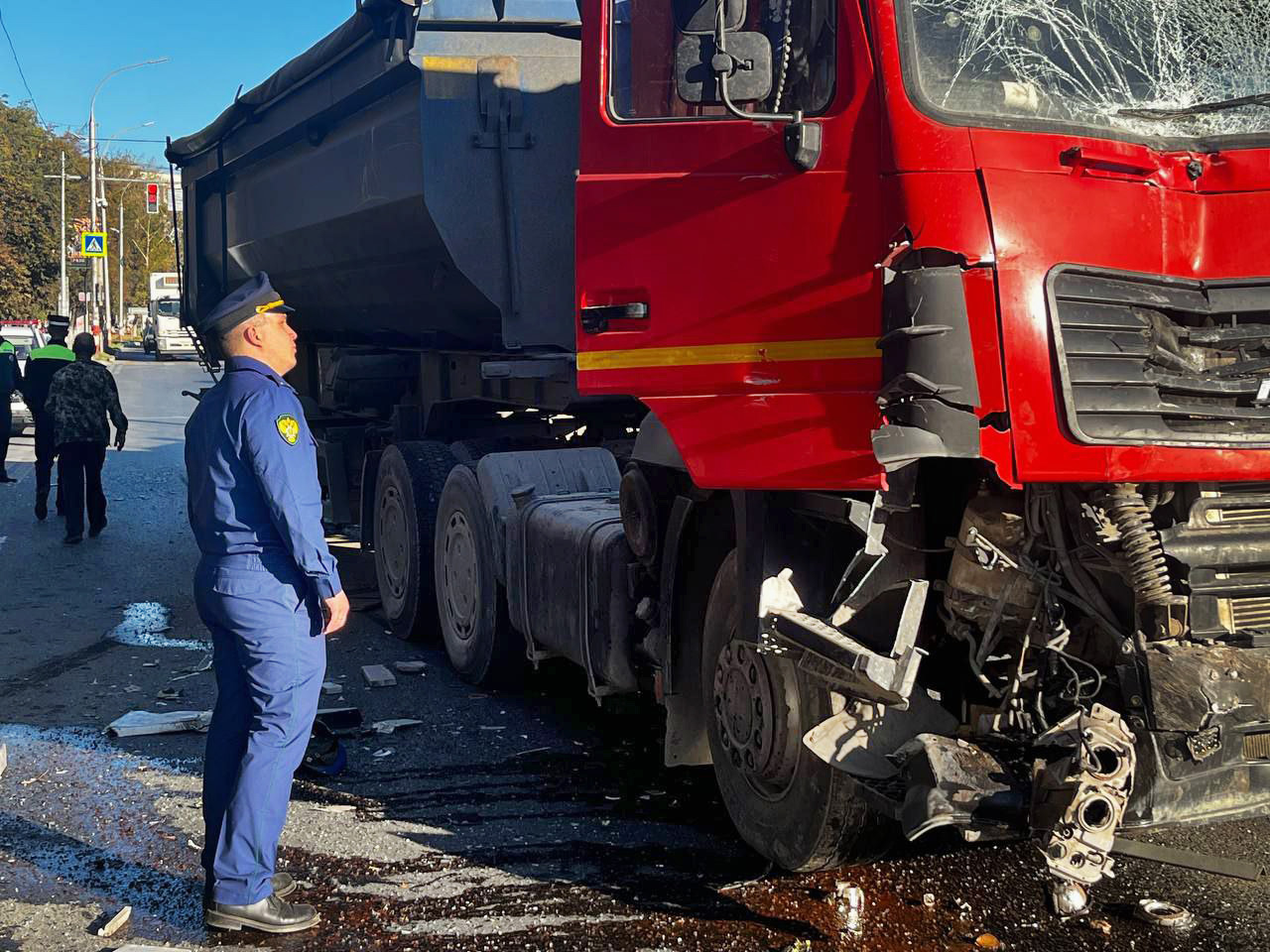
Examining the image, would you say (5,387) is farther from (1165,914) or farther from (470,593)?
(1165,914)

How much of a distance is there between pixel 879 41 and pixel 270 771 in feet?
8.91

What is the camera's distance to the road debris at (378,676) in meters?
7.52

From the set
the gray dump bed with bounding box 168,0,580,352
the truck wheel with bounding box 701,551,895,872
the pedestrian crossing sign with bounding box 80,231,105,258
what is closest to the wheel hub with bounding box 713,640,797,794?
the truck wheel with bounding box 701,551,895,872

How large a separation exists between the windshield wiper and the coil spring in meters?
1.08

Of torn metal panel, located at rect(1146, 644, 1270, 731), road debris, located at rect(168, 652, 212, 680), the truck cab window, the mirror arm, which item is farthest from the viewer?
road debris, located at rect(168, 652, 212, 680)

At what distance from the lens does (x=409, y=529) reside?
27.5 feet

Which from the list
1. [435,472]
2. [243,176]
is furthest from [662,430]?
[243,176]

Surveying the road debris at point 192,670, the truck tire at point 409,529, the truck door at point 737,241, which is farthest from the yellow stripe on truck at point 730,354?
the road debris at point 192,670

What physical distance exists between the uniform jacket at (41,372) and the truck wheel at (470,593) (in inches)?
363

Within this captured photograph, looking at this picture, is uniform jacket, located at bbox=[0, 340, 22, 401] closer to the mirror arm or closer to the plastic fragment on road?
the plastic fragment on road

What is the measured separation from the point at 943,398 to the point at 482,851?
8.00ft

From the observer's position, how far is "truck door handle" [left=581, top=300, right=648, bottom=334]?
181 inches

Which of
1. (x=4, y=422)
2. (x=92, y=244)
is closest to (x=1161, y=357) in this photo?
(x=4, y=422)

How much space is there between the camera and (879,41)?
4.04 metres
